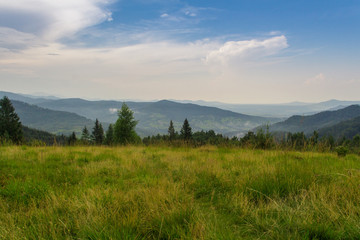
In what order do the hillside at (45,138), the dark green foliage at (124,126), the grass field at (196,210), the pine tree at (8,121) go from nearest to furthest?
the grass field at (196,210)
the hillside at (45,138)
the dark green foliage at (124,126)
the pine tree at (8,121)

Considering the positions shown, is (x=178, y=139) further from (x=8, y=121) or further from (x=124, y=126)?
(x=8, y=121)

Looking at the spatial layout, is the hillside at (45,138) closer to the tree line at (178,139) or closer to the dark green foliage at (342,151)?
the tree line at (178,139)

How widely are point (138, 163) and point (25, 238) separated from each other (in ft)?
13.1

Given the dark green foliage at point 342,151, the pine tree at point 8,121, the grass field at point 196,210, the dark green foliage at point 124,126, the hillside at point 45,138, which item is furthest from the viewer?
the pine tree at point 8,121

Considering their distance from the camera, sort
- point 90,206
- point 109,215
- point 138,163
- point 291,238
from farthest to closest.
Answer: point 138,163, point 90,206, point 109,215, point 291,238

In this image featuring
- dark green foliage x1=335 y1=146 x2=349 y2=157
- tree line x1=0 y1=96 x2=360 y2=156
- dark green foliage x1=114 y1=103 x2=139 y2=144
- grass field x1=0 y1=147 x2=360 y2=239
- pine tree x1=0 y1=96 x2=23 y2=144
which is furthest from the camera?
pine tree x1=0 y1=96 x2=23 y2=144

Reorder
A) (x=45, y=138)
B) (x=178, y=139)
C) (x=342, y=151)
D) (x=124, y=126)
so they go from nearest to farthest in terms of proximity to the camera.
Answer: (x=342, y=151)
(x=178, y=139)
(x=124, y=126)
(x=45, y=138)

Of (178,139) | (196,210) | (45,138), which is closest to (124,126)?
(178,139)

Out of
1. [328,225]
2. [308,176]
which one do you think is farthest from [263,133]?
[328,225]

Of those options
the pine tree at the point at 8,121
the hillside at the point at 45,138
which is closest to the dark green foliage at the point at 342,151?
the hillside at the point at 45,138

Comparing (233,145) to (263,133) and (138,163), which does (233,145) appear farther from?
(138,163)

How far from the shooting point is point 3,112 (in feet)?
156

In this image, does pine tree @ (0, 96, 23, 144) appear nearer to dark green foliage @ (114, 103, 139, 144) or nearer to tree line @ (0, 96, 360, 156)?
tree line @ (0, 96, 360, 156)

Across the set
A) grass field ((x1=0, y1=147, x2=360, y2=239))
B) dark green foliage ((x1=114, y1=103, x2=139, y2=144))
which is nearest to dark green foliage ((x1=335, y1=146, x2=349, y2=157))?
grass field ((x1=0, y1=147, x2=360, y2=239))
